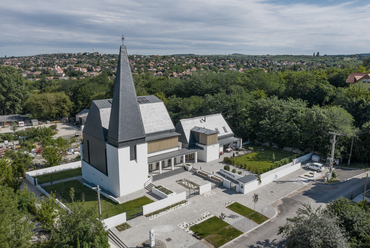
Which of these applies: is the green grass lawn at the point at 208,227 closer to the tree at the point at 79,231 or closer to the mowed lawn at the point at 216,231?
the mowed lawn at the point at 216,231

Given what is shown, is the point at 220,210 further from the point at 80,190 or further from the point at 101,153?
the point at 80,190

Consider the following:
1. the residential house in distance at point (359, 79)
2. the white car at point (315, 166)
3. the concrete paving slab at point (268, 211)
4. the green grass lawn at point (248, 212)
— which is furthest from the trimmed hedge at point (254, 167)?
the residential house in distance at point (359, 79)

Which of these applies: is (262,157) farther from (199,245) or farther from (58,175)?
(58,175)

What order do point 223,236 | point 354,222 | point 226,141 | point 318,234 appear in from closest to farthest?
point 318,234 < point 354,222 < point 223,236 < point 226,141

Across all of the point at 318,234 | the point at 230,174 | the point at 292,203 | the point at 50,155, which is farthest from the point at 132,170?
the point at 318,234

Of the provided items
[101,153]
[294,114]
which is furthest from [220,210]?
[294,114]

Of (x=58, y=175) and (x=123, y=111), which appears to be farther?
(x=58, y=175)
